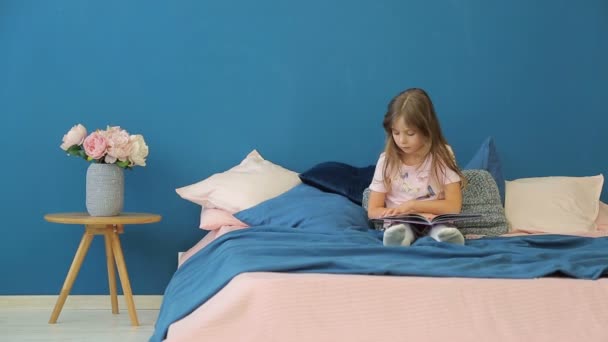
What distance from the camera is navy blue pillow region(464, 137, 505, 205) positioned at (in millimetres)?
3182

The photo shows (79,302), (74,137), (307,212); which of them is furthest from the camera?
(79,302)

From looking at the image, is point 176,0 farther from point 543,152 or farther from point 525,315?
point 525,315

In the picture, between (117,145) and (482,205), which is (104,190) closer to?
(117,145)

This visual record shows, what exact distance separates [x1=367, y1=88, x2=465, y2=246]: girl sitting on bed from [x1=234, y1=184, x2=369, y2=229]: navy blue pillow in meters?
0.08

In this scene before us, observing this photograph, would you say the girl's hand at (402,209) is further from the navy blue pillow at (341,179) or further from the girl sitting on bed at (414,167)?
the navy blue pillow at (341,179)

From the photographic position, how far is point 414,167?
2.82m

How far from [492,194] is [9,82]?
6.73 feet

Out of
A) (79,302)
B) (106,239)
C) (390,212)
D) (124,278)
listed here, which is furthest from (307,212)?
(79,302)

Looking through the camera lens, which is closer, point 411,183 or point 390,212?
point 390,212

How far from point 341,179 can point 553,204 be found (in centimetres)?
85

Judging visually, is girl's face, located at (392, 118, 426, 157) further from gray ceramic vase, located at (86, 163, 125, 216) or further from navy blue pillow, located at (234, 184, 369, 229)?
gray ceramic vase, located at (86, 163, 125, 216)

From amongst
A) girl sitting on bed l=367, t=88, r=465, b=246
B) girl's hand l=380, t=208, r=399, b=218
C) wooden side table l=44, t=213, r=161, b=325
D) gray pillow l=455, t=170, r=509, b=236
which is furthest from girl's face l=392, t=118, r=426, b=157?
wooden side table l=44, t=213, r=161, b=325

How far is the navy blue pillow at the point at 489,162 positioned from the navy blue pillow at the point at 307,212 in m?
0.62

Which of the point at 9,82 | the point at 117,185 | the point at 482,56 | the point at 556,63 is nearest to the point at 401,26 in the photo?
the point at 482,56
